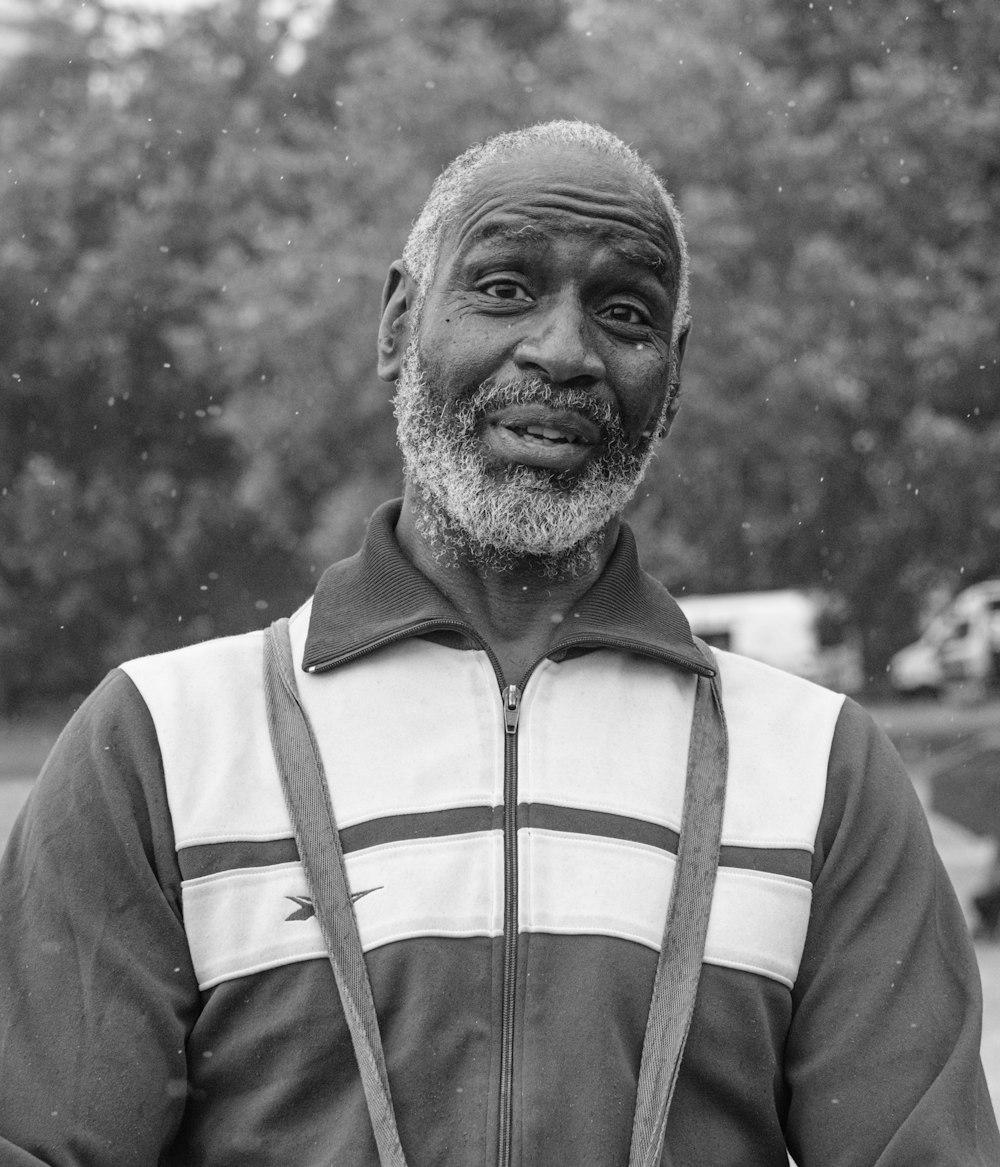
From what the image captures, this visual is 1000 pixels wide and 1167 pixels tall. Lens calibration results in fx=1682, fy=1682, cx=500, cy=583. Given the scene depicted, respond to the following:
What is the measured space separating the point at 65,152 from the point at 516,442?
60.4 feet

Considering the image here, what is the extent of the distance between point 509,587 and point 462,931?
0.58 metres

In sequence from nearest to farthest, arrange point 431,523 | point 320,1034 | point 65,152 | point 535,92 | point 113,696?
point 320,1034 → point 113,696 → point 431,523 → point 535,92 → point 65,152

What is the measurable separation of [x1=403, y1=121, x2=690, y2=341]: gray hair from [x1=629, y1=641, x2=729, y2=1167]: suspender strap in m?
0.67

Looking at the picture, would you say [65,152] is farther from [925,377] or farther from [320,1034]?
[320,1034]

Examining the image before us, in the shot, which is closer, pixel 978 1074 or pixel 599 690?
pixel 978 1074

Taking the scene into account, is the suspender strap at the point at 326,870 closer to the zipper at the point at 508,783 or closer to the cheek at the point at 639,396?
the zipper at the point at 508,783

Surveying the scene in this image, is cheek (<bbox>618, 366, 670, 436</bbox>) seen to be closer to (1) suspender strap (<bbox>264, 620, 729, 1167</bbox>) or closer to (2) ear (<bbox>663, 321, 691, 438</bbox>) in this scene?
(2) ear (<bbox>663, 321, 691, 438</bbox>)

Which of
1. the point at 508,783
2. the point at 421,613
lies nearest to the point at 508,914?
the point at 508,783

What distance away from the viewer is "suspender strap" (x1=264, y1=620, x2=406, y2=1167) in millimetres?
2018

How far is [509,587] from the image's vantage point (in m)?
2.51

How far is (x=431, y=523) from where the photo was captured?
2.54 m

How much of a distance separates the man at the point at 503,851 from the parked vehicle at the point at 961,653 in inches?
1102

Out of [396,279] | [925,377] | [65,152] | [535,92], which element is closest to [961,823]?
[925,377]

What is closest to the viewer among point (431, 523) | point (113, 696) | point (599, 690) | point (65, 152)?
point (113, 696)
